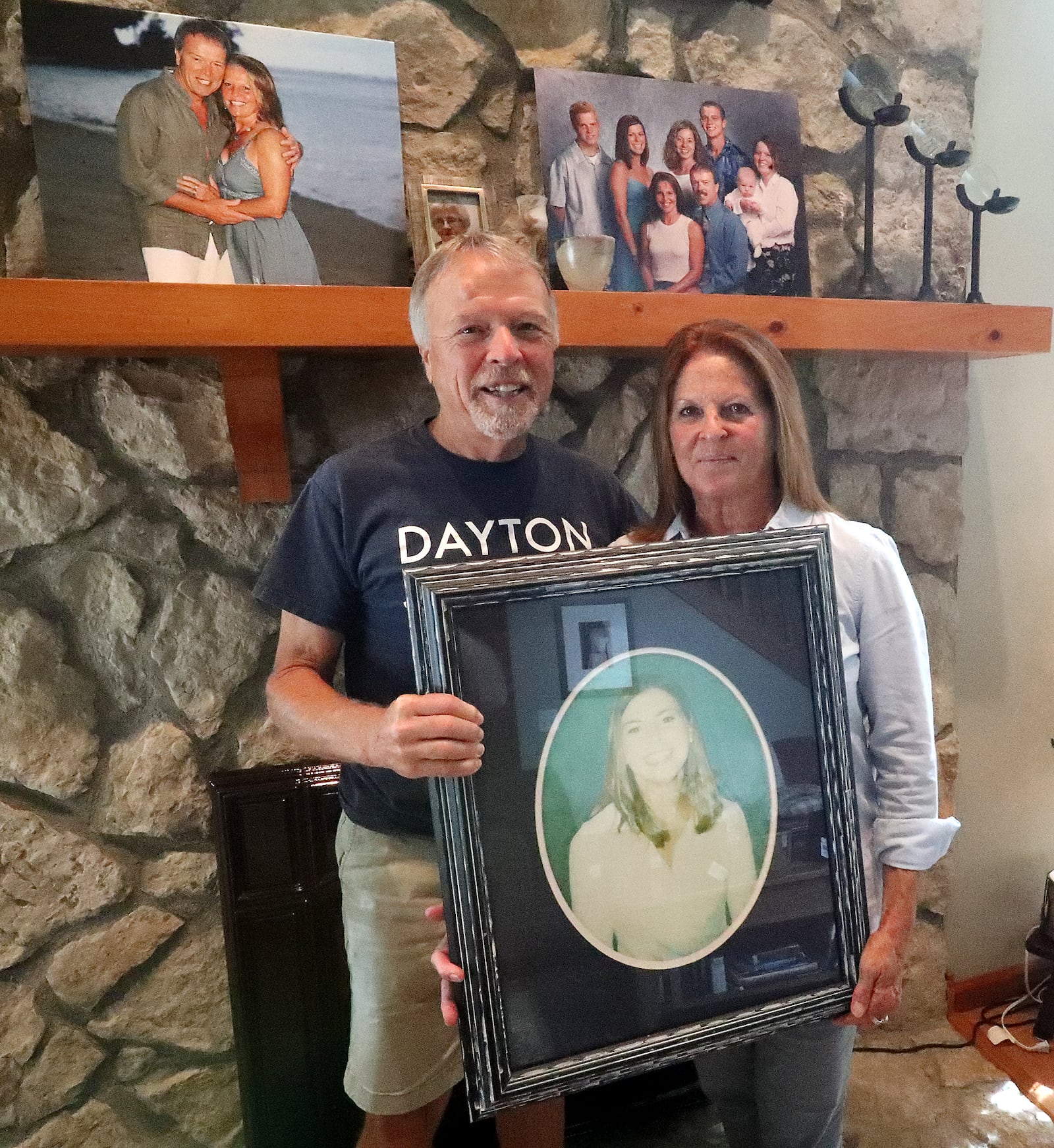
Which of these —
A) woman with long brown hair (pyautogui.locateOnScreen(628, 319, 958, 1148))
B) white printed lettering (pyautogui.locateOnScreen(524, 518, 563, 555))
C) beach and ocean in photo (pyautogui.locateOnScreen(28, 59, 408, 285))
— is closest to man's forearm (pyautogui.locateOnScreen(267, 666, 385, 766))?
white printed lettering (pyautogui.locateOnScreen(524, 518, 563, 555))

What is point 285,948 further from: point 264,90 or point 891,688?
point 264,90

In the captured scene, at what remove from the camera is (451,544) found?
3.35 ft

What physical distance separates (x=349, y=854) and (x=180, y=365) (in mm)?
792

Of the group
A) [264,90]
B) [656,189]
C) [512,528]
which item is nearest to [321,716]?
[512,528]

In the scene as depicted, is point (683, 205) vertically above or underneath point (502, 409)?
above

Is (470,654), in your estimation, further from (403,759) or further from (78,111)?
(78,111)

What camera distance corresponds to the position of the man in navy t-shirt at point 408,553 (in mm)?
1014

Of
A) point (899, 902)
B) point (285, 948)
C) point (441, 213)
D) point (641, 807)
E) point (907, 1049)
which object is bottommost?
point (907, 1049)

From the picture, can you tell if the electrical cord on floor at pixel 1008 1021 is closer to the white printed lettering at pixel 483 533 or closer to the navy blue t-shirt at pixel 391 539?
the navy blue t-shirt at pixel 391 539

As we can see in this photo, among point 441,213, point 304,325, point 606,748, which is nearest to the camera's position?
point 606,748

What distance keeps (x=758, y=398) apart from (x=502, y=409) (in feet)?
1.01

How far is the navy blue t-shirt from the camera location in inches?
40.6

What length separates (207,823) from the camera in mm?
1348

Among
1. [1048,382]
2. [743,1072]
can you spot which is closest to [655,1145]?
[743,1072]
